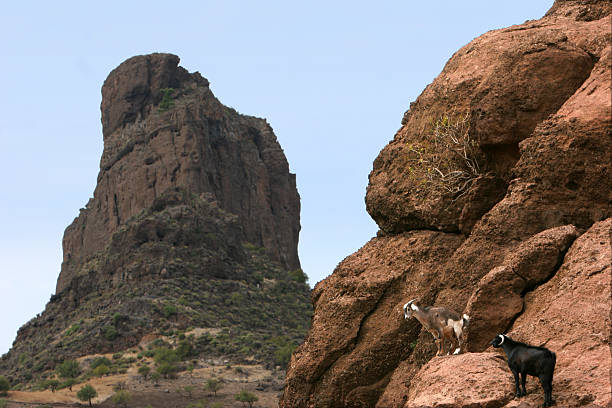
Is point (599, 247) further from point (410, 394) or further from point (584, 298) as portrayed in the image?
point (410, 394)

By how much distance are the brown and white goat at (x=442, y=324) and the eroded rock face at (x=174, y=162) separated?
3997 inches

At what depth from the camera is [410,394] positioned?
907cm

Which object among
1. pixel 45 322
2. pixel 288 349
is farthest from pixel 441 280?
pixel 45 322

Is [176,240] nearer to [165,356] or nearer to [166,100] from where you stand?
[165,356]

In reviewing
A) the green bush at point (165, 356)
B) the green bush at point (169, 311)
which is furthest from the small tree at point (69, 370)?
the green bush at point (169, 311)

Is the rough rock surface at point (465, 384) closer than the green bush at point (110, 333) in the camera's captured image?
Yes

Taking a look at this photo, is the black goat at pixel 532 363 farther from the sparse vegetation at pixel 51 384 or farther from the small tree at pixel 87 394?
the sparse vegetation at pixel 51 384

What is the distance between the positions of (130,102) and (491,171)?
12204 cm

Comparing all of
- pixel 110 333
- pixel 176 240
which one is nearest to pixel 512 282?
pixel 110 333

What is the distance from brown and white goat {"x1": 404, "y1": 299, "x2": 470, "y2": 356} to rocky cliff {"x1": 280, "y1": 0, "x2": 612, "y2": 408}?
0.51 feet

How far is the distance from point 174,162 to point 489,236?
355ft

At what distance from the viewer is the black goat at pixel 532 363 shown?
24.6ft

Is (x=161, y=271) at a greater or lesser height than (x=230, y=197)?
lesser

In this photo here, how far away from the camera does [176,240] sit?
10025cm
